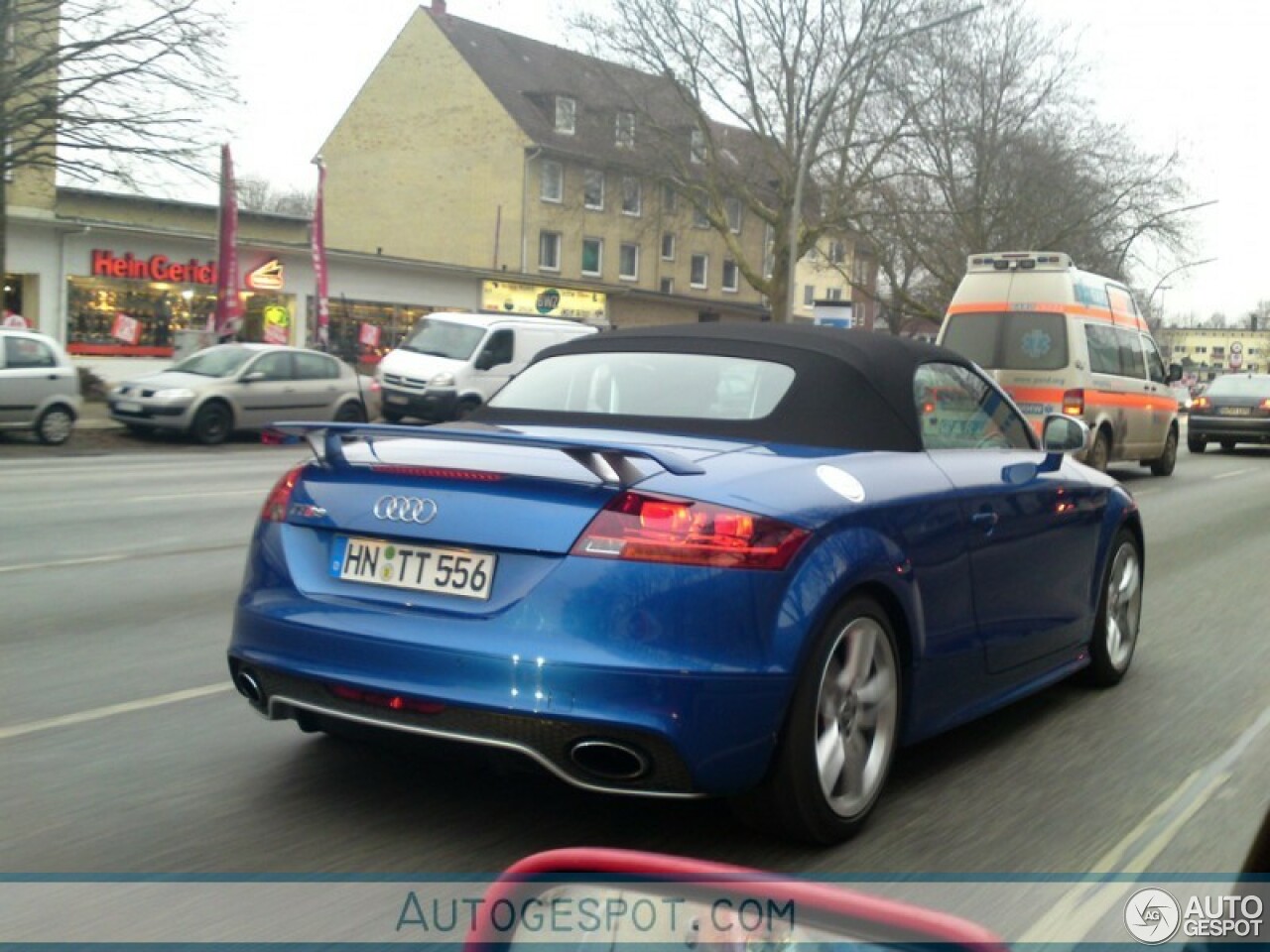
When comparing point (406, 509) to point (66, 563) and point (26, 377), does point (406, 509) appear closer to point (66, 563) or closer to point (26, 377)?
point (66, 563)

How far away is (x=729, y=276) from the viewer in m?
68.2

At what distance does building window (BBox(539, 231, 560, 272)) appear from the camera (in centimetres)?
5869

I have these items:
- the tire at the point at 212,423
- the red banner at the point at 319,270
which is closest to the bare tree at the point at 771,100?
the red banner at the point at 319,270

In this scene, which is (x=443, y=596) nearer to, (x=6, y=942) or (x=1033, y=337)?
(x=6, y=942)

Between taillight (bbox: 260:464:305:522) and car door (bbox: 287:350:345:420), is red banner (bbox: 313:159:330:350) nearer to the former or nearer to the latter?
car door (bbox: 287:350:345:420)

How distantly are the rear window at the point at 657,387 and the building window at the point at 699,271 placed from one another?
60.6 meters

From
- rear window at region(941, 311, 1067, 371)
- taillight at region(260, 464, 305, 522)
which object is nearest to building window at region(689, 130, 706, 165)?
rear window at region(941, 311, 1067, 371)

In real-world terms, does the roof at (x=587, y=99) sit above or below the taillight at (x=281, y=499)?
above

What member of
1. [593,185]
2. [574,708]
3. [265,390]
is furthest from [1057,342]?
[593,185]

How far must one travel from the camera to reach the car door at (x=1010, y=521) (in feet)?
16.8

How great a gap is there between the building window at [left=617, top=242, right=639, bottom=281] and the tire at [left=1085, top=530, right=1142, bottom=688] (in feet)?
182

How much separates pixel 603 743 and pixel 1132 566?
12.5 ft

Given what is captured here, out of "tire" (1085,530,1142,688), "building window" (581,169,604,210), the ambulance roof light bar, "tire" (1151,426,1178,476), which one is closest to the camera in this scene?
"tire" (1085,530,1142,688)

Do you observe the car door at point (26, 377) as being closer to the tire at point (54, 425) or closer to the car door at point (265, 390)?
the tire at point (54, 425)
